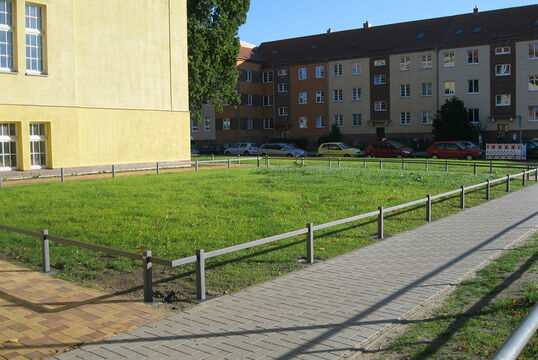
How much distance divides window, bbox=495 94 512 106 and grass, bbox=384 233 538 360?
47.6 meters

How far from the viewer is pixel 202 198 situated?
1620 cm

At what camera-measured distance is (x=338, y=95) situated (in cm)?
6225

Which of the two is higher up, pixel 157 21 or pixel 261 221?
pixel 157 21

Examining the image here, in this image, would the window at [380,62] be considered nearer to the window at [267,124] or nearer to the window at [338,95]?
the window at [338,95]

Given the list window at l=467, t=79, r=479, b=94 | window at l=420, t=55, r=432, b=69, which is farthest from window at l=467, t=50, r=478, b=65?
window at l=420, t=55, r=432, b=69

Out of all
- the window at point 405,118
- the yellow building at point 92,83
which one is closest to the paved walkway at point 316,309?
the yellow building at point 92,83

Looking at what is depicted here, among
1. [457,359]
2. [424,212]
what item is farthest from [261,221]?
[457,359]

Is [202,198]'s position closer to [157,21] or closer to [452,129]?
[157,21]

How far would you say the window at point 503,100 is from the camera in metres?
51.2

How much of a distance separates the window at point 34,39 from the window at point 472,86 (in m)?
40.9

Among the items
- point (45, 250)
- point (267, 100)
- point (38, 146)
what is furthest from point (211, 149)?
point (45, 250)

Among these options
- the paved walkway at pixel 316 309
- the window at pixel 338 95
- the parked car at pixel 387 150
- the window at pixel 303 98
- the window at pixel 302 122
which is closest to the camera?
the paved walkway at pixel 316 309

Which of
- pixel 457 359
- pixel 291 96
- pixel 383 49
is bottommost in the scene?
pixel 457 359

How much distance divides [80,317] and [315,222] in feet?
22.9
